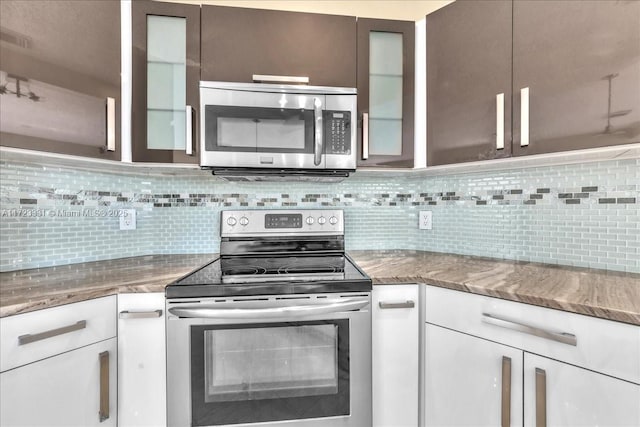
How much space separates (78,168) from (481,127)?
192 centimetres

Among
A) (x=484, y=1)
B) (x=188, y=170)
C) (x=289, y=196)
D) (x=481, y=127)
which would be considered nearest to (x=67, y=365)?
(x=188, y=170)

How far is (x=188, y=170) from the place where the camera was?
1.59 metres

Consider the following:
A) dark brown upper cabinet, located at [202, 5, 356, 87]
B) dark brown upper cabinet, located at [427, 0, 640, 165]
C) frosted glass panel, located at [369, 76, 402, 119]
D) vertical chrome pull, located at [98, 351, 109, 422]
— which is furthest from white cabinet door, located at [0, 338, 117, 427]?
dark brown upper cabinet, located at [427, 0, 640, 165]

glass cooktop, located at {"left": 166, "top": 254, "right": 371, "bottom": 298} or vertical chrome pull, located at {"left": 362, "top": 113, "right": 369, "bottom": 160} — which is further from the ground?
vertical chrome pull, located at {"left": 362, "top": 113, "right": 369, "bottom": 160}

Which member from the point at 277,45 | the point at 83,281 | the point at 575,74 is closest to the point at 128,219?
the point at 83,281

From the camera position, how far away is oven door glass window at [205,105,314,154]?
1383mm

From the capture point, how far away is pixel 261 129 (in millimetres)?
1422

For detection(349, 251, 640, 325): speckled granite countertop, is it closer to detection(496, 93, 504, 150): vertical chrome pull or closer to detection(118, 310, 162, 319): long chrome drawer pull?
detection(496, 93, 504, 150): vertical chrome pull

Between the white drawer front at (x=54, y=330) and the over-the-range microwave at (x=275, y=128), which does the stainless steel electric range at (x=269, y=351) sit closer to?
the white drawer front at (x=54, y=330)

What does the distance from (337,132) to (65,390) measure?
1.39 metres

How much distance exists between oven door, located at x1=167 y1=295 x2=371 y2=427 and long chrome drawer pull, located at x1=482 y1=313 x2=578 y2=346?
43 centimetres

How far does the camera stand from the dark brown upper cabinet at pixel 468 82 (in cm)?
127

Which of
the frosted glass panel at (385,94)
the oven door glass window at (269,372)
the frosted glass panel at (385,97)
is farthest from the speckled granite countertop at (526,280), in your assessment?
the frosted glass panel at (385,97)

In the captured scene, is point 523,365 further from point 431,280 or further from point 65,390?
point 65,390
